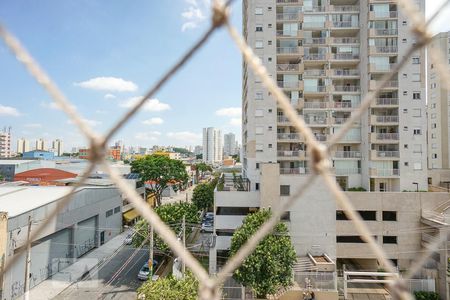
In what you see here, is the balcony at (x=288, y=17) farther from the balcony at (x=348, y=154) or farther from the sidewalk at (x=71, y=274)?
the sidewalk at (x=71, y=274)

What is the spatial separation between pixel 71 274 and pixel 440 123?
38.8 m

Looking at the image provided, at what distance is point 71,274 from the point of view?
18.5 metres

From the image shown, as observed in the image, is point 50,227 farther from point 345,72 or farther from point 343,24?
point 343,24

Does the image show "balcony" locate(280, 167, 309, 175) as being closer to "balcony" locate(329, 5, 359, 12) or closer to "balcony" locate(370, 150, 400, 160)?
"balcony" locate(370, 150, 400, 160)

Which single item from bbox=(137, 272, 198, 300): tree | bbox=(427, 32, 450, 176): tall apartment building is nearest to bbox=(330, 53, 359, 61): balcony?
bbox=(427, 32, 450, 176): tall apartment building

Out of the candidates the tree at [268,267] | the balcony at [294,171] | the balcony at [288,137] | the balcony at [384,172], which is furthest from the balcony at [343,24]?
the tree at [268,267]

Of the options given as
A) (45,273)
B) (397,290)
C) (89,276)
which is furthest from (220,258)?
(397,290)

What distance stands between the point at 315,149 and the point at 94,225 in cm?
2518

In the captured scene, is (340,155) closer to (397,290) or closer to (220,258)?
(220,258)

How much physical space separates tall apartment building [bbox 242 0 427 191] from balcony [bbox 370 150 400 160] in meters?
0.07

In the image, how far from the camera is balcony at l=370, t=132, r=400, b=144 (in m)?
22.7

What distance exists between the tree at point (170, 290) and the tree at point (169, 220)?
20.6 ft

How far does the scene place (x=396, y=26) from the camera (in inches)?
898

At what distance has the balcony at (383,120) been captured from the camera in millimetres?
22766
